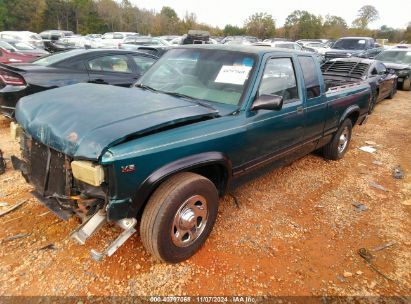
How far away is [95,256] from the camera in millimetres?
2326

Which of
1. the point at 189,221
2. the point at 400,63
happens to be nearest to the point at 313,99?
the point at 189,221

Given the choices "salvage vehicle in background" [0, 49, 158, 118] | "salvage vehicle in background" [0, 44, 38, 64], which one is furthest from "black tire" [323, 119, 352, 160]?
"salvage vehicle in background" [0, 44, 38, 64]

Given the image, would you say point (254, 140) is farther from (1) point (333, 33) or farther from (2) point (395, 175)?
(1) point (333, 33)

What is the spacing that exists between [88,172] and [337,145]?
14.1 ft

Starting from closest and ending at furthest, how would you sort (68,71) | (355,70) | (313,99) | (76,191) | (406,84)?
(76,191) → (313,99) → (68,71) → (355,70) → (406,84)

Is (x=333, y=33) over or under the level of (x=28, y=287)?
over

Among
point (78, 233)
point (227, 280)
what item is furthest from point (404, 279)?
point (78, 233)

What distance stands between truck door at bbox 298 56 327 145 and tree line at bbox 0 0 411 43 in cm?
5594

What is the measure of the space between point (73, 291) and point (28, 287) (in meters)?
Result: 0.35

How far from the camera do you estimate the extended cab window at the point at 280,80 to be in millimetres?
3305

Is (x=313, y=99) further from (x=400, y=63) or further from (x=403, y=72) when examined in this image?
(x=400, y=63)

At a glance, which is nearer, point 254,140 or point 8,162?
point 254,140

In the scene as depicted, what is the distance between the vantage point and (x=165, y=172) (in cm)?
237

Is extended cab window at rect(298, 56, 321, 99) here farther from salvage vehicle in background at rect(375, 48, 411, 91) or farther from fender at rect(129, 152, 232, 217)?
salvage vehicle in background at rect(375, 48, 411, 91)
